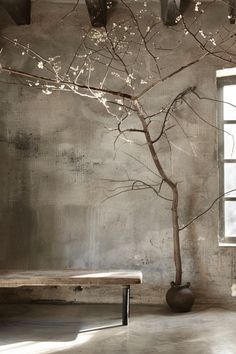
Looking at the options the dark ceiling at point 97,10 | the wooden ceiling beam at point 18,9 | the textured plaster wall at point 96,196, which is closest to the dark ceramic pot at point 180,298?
the textured plaster wall at point 96,196

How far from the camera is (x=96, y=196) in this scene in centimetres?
518

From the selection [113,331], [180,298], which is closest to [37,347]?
[113,331]

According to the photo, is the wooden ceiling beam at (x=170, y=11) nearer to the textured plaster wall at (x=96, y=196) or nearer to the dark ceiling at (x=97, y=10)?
the dark ceiling at (x=97, y=10)

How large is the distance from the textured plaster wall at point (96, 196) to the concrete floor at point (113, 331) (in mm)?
334

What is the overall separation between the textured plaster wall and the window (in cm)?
17

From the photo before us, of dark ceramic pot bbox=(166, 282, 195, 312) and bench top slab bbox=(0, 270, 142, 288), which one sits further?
dark ceramic pot bbox=(166, 282, 195, 312)

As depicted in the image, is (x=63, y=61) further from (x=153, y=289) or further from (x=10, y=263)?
(x=153, y=289)

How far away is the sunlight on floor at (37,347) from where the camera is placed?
3.39 metres

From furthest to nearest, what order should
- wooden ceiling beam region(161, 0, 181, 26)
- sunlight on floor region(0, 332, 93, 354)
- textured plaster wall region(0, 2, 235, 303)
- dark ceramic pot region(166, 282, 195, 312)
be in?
textured plaster wall region(0, 2, 235, 303) → wooden ceiling beam region(161, 0, 181, 26) → dark ceramic pot region(166, 282, 195, 312) → sunlight on floor region(0, 332, 93, 354)

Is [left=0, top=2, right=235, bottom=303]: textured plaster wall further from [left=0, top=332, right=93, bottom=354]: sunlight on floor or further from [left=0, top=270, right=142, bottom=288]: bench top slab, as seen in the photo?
[left=0, top=332, right=93, bottom=354]: sunlight on floor

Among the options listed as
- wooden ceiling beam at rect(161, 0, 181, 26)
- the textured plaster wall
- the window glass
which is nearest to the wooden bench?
the textured plaster wall

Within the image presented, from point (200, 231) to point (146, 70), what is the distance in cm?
192

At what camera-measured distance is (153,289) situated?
5.04m

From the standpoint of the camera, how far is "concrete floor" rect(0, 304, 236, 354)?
346 cm
